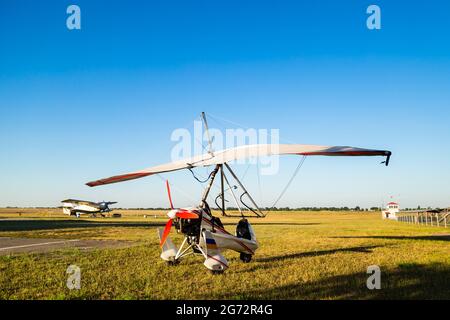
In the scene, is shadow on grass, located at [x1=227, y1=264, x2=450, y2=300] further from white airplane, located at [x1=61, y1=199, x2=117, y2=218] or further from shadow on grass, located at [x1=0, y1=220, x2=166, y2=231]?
white airplane, located at [x1=61, y1=199, x2=117, y2=218]

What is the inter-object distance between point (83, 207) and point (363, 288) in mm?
71901

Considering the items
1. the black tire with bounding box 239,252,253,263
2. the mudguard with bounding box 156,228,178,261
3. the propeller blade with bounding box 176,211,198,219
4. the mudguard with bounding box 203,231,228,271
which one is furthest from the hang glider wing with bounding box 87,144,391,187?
the black tire with bounding box 239,252,253,263

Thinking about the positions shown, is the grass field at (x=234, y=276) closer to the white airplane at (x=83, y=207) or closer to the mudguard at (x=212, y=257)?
the mudguard at (x=212, y=257)

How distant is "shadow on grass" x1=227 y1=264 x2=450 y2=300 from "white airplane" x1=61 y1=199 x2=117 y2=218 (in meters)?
68.3

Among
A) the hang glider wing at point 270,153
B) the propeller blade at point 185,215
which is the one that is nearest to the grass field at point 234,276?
the propeller blade at point 185,215

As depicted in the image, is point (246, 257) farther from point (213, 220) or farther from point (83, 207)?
point (83, 207)

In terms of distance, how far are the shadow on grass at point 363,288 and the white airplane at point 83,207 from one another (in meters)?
68.3

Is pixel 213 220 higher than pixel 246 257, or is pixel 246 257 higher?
pixel 213 220

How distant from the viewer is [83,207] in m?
71.4

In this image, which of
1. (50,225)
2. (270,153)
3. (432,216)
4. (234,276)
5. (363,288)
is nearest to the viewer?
(363,288)

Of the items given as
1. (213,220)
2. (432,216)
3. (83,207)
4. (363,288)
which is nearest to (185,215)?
(213,220)
